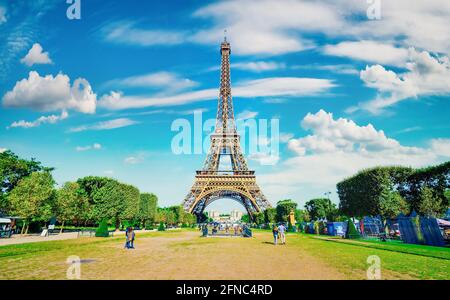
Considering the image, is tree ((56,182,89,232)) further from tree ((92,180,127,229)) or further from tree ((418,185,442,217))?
tree ((418,185,442,217))

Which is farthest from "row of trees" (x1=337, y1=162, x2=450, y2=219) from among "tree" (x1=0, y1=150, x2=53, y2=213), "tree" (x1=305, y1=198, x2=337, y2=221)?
"tree" (x1=0, y1=150, x2=53, y2=213)

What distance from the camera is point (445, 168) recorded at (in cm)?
4109

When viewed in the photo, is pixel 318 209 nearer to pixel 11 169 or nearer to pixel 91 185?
pixel 91 185

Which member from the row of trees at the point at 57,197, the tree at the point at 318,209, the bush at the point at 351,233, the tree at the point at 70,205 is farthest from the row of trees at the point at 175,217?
the bush at the point at 351,233

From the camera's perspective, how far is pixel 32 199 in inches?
1389

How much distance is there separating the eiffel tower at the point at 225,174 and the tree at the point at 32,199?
1380 inches

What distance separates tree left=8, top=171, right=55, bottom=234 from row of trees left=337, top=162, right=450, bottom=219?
148 feet

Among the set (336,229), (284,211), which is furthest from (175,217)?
(336,229)

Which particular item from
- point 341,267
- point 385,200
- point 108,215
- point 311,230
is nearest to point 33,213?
point 108,215

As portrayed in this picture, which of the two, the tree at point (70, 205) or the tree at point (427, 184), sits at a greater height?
the tree at point (427, 184)

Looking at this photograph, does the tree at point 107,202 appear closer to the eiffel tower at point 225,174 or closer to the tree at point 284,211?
the eiffel tower at point 225,174

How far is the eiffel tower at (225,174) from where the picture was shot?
71438 millimetres

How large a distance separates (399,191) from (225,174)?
41.9 meters
